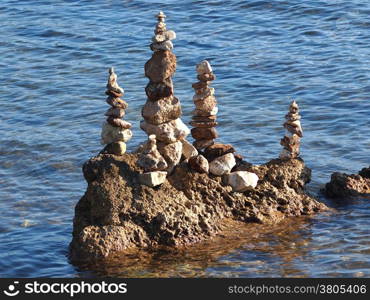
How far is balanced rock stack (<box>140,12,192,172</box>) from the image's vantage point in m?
16.2

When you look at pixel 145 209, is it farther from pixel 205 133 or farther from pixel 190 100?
pixel 190 100

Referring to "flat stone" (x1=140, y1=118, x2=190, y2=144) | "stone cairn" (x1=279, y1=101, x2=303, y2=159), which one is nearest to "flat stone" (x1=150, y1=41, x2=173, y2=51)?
"flat stone" (x1=140, y1=118, x2=190, y2=144)

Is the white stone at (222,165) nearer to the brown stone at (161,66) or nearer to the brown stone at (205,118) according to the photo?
the brown stone at (205,118)

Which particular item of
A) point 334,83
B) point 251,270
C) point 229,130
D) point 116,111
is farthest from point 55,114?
point 251,270

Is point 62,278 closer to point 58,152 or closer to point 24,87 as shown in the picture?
point 58,152

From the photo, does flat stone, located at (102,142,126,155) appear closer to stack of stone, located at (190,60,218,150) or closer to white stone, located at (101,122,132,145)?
white stone, located at (101,122,132,145)

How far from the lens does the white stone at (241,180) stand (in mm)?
16734

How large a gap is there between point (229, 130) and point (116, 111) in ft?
21.3

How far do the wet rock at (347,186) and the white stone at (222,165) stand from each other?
88.4 inches

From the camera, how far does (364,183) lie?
18234 millimetres

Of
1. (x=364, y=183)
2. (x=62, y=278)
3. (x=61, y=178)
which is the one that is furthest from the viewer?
(x=61, y=178)

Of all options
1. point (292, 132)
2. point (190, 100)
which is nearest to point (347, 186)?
point (292, 132)

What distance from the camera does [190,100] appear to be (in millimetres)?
24406

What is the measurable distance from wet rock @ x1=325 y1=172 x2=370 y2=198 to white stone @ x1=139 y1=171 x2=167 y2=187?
341 cm
